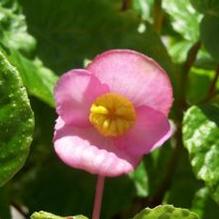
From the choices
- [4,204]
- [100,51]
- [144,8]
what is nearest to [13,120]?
[4,204]

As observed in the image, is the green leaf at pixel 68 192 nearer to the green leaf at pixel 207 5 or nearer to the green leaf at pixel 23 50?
the green leaf at pixel 23 50

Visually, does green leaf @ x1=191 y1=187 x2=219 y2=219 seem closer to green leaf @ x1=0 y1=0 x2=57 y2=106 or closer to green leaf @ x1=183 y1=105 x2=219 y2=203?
green leaf @ x1=183 y1=105 x2=219 y2=203

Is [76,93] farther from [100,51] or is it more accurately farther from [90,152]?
[100,51]

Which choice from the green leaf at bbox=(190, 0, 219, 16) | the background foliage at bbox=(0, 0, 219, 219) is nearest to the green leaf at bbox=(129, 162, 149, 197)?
the background foliage at bbox=(0, 0, 219, 219)

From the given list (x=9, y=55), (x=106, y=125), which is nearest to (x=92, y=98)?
(x=106, y=125)

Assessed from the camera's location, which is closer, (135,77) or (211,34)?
(135,77)

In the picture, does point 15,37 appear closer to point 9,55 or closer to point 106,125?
point 9,55
